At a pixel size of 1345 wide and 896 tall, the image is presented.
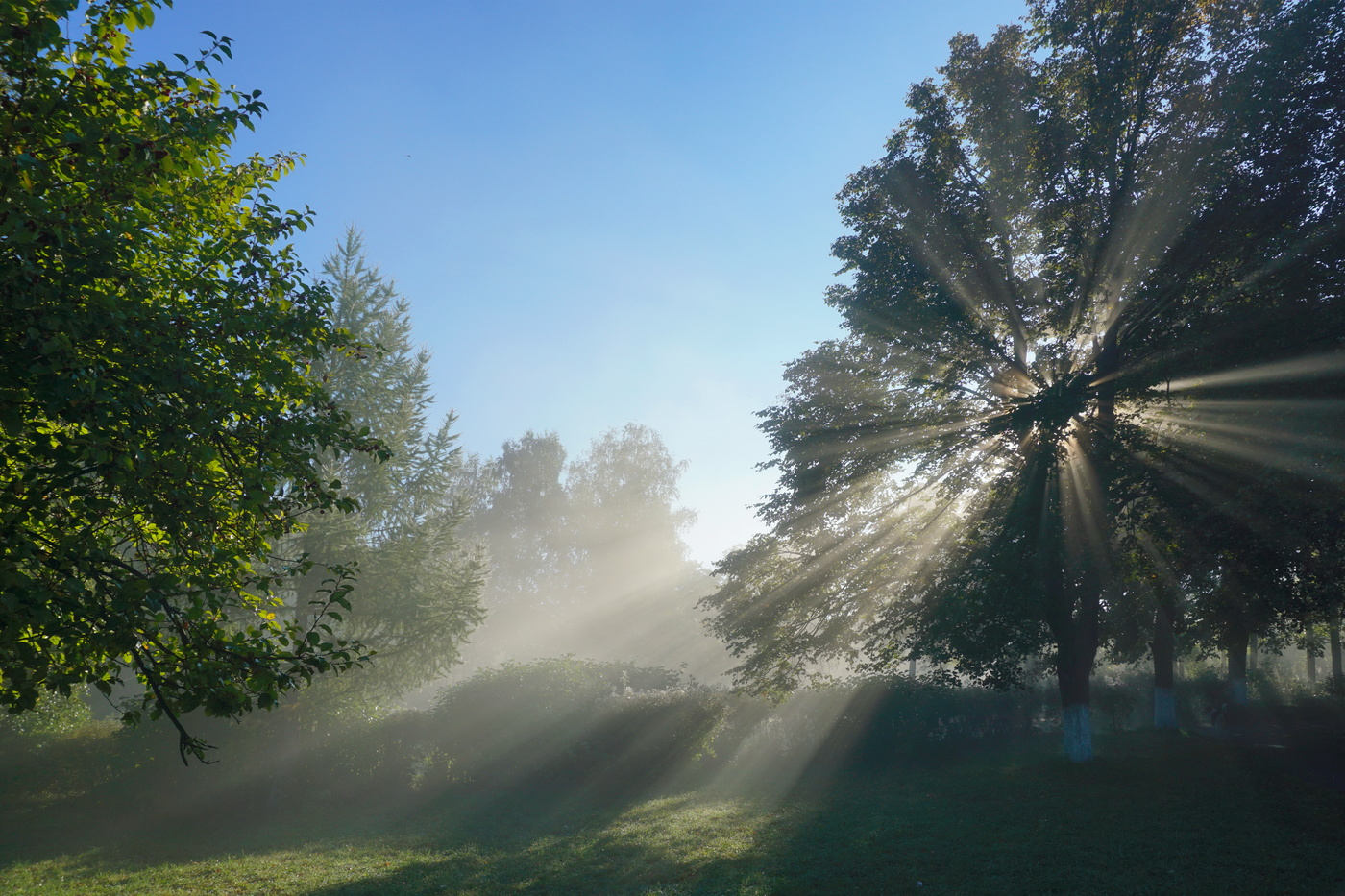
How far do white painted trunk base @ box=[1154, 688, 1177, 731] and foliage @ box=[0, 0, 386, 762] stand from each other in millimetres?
23519

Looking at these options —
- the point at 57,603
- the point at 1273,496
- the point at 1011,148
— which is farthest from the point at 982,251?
the point at 57,603

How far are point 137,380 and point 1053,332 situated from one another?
14581 millimetres

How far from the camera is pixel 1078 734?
1435cm

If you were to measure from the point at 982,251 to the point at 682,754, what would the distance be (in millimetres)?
14963

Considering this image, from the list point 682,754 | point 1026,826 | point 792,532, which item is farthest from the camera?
point 682,754

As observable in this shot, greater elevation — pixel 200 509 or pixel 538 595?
pixel 200 509

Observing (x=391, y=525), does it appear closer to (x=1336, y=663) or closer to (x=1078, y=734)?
(x=1078, y=734)

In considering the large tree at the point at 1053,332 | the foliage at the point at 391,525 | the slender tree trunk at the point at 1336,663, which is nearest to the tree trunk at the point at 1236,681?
the slender tree trunk at the point at 1336,663

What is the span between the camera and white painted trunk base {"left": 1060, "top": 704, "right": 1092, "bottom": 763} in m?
14.2

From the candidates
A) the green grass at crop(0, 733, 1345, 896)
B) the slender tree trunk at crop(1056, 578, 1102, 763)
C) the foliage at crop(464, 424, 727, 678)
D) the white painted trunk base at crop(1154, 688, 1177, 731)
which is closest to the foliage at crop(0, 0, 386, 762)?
the green grass at crop(0, 733, 1345, 896)

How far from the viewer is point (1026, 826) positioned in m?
11.1

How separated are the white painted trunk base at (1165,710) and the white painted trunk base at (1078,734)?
8.64m

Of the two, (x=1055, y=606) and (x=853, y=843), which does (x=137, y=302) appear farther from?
(x=1055, y=606)

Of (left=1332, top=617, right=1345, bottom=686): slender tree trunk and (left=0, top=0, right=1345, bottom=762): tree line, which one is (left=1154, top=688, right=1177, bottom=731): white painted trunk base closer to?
(left=0, top=0, right=1345, bottom=762): tree line
